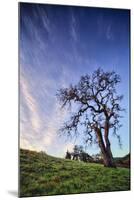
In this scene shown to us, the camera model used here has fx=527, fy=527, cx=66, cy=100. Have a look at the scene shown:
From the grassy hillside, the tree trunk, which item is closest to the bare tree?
the tree trunk

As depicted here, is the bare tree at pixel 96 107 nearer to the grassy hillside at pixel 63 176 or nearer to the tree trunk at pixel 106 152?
the tree trunk at pixel 106 152

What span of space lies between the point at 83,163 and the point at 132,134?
21.2 inches

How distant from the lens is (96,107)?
473 centimetres

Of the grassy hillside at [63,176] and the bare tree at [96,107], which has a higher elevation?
the bare tree at [96,107]

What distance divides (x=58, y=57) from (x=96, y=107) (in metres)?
0.57

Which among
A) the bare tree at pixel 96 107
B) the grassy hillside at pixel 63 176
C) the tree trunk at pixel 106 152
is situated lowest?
the grassy hillside at pixel 63 176

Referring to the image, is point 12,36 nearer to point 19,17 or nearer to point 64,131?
point 19,17

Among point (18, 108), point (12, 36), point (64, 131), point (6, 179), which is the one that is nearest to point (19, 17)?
point (12, 36)

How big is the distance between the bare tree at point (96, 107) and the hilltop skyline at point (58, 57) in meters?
0.06

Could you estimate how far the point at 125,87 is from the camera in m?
4.80

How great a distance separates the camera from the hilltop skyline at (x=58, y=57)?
4.48m

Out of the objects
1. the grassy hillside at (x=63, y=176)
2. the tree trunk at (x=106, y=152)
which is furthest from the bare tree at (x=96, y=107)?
the grassy hillside at (x=63, y=176)

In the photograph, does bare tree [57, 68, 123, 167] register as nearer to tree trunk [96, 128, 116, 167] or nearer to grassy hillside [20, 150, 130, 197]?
tree trunk [96, 128, 116, 167]

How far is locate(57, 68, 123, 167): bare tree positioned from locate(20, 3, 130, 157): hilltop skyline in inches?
2.3
